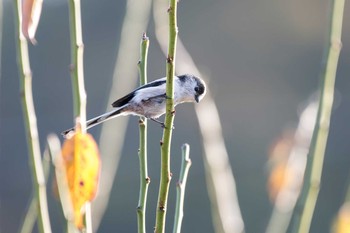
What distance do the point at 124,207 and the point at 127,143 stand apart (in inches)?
37.4

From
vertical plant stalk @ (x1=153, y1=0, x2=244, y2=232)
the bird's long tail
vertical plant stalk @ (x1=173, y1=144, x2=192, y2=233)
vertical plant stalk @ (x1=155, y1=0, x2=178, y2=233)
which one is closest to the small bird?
the bird's long tail

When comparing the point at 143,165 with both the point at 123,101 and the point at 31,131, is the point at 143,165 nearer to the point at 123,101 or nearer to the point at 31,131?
the point at 31,131

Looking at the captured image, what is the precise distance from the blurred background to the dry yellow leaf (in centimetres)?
593

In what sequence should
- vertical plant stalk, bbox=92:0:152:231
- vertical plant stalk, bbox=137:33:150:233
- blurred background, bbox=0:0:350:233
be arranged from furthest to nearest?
blurred background, bbox=0:0:350:233 < vertical plant stalk, bbox=92:0:152:231 < vertical plant stalk, bbox=137:33:150:233

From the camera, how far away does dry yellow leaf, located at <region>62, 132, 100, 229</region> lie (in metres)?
1.56

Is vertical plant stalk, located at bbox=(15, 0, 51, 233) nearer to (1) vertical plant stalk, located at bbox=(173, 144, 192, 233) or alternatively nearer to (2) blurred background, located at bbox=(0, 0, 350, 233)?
(1) vertical plant stalk, located at bbox=(173, 144, 192, 233)

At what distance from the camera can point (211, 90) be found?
7754 millimetres

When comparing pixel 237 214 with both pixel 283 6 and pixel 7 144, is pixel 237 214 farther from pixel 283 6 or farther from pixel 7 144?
pixel 283 6

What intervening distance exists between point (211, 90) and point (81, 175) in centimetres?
623

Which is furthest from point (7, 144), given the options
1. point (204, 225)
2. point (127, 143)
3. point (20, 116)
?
point (204, 225)

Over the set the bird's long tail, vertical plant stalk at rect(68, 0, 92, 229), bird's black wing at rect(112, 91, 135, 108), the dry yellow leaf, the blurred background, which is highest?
the blurred background

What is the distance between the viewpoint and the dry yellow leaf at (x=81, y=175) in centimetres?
156

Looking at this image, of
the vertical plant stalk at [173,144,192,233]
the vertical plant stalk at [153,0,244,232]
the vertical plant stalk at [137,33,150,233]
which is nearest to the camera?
the vertical plant stalk at [137,33,150,233]

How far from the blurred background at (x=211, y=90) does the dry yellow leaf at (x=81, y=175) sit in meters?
5.93
